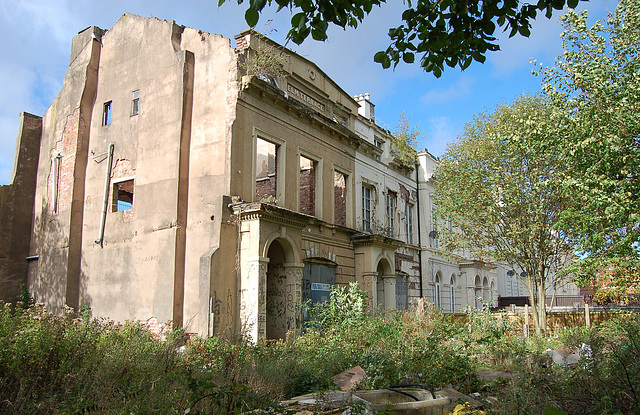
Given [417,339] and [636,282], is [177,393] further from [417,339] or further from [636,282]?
[636,282]

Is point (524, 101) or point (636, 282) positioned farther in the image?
point (524, 101)

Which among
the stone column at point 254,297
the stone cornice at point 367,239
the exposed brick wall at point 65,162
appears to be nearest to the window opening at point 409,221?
the stone cornice at point 367,239

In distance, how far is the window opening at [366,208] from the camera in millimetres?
19984

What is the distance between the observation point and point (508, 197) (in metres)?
18.0

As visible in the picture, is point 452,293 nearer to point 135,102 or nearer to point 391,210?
point 391,210

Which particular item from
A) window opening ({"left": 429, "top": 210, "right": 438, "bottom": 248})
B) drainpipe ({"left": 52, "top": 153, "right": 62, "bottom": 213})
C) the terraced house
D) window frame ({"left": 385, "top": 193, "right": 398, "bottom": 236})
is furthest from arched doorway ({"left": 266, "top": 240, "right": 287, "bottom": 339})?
window opening ({"left": 429, "top": 210, "right": 438, "bottom": 248})

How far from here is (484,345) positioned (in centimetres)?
1319

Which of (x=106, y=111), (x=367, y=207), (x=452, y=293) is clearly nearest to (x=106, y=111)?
(x=106, y=111)

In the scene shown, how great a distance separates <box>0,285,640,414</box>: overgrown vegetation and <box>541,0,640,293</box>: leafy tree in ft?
7.06

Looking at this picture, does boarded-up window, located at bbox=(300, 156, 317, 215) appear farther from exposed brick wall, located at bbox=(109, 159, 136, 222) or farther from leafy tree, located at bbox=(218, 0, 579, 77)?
leafy tree, located at bbox=(218, 0, 579, 77)

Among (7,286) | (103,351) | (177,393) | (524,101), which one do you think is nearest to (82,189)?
(7,286)

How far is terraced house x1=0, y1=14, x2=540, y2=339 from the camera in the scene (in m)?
13.6

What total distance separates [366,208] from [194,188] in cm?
807

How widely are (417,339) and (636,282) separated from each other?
20.6 feet
